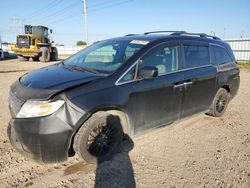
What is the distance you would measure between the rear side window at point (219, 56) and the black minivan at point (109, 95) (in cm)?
9

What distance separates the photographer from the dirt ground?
313cm

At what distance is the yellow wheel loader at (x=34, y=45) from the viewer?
2233 centimetres

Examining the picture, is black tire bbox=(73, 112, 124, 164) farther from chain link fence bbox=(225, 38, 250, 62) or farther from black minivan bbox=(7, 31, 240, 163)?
chain link fence bbox=(225, 38, 250, 62)

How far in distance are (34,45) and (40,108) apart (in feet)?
69.5

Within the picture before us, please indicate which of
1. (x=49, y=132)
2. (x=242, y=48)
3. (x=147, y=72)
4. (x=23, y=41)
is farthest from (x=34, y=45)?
(x=49, y=132)

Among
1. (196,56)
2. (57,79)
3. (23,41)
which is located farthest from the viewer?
(23,41)

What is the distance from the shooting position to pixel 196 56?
15.6 feet

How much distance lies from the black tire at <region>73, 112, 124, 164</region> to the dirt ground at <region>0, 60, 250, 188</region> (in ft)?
0.50

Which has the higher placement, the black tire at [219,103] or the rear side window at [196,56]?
the rear side window at [196,56]

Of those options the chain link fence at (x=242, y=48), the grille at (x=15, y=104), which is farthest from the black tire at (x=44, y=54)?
the grille at (x=15, y=104)

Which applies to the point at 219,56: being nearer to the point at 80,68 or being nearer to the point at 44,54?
the point at 80,68

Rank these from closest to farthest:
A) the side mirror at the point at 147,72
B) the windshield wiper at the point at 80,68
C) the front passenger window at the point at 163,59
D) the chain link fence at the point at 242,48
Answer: the side mirror at the point at 147,72
the windshield wiper at the point at 80,68
the front passenger window at the point at 163,59
the chain link fence at the point at 242,48

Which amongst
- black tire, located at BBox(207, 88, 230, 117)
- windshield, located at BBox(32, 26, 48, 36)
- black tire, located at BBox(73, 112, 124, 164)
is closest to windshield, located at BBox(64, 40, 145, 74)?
black tire, located at BBox(73, 112, 124, 164)

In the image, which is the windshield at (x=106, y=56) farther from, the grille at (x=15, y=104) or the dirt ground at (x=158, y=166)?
the dirt ground at (x=158, y=166)
